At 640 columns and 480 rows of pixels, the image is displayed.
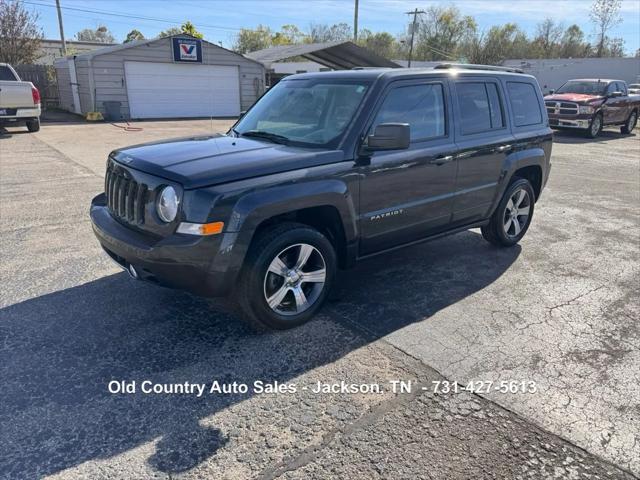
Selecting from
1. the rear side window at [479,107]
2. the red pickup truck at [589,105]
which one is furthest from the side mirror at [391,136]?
the red pickup truck at [589,105]

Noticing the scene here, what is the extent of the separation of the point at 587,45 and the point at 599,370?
7150 cm

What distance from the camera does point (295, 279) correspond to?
3.65 metres

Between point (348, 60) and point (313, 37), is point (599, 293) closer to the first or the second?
point (348, 60)

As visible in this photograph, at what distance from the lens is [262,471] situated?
2383 mm

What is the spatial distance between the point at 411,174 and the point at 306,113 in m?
1.05

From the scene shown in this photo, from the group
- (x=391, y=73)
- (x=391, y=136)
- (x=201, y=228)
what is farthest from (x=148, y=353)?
(x=391, y=73)

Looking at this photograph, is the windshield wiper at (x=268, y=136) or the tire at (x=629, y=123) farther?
the tire at (x=629, y=123)

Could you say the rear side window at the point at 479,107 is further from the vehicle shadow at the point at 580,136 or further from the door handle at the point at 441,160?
the vehicle shadow at the point at 580,136

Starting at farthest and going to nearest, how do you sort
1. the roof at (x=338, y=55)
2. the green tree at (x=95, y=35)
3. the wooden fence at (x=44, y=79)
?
the green tree at (x=95, y=35), the wooden fence at (x=44, y=79), the roof at (x=338, y=55)

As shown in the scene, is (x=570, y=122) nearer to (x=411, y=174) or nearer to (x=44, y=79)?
(x=411, y=174)

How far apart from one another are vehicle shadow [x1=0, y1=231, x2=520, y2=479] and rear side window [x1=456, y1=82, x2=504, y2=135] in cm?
145

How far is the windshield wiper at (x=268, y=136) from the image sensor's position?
400 cm

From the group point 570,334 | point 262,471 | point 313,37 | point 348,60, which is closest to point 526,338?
point 570,334

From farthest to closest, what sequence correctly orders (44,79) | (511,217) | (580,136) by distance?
1. (44,79)
2. (580,136)
3. (511,217)
